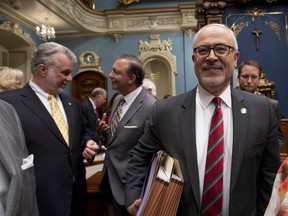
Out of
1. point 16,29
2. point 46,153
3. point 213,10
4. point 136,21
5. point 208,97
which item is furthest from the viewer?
point 136,21

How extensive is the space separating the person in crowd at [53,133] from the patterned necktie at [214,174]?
109cm

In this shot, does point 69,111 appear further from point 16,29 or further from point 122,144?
point 16,29

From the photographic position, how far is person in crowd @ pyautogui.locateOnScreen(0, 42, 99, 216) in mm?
2092

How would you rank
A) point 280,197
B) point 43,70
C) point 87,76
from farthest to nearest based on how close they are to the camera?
point 87,76 → point 43,70 → point 280,197

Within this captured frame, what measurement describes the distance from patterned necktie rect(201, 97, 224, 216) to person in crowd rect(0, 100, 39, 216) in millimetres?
820

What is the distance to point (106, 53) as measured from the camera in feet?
39.6

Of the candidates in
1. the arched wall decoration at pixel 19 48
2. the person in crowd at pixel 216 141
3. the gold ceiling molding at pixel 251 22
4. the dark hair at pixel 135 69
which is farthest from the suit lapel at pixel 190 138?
the arched wall decoration at pixel 19 48

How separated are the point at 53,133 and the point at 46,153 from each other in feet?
0.47

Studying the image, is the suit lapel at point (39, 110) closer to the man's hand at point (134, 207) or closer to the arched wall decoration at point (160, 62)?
the man's hand at point (134, 207)

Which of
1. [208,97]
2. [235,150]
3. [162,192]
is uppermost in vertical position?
[208,97]

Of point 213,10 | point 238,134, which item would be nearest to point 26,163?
point 238,134

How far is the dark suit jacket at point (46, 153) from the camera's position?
2.08 meters

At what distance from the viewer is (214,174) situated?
147 cm

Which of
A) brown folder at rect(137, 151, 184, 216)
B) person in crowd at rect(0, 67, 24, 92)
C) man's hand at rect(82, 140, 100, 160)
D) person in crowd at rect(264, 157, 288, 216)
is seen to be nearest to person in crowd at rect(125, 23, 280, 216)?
brown folder at rect(137, 151, 184, 216)
